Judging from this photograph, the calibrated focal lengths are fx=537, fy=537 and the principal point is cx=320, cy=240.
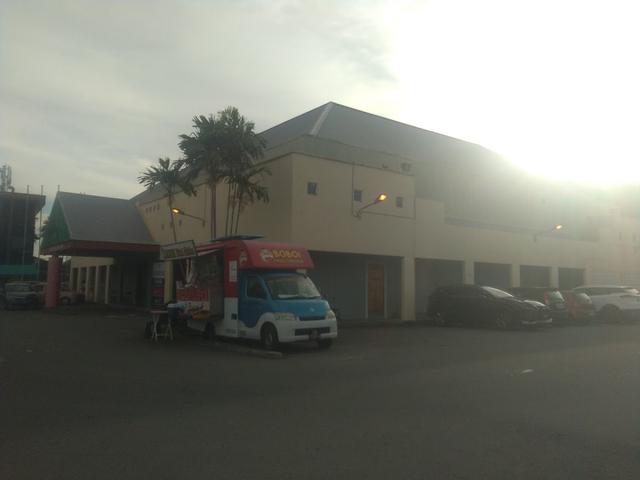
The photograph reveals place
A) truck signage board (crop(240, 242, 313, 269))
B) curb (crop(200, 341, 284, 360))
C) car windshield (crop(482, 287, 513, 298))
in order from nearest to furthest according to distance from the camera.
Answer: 1. curb (crop(200, 341, 284, 360))
2. truck signage board (crop(240, 242, 313, 269))
3. car windshield (crop(482, 287, 513, 298))

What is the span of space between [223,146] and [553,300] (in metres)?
14.4

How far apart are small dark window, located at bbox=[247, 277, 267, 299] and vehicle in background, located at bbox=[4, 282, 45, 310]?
75.3 ft

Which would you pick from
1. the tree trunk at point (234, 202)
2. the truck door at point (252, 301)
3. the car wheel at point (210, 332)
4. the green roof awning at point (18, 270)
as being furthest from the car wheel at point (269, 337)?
the green roof awning at point (18, 270)

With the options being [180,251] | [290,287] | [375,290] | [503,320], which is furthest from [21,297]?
[503,320]

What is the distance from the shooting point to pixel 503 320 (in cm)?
1909

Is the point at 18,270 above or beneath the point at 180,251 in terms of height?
above

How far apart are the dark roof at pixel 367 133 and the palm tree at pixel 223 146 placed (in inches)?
104

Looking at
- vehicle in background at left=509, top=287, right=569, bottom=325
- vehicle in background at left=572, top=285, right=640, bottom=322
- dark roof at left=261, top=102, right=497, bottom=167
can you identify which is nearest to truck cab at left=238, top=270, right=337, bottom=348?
dark roof at left=261, top=102, right=497, bottom=167

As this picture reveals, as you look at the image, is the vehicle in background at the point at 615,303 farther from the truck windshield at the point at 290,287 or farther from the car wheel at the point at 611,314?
the truck windshield at the point at 290,287

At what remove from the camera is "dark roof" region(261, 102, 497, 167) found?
80.8 feet

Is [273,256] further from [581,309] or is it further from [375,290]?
[581,309]

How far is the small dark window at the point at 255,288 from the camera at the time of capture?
1376 centimetres

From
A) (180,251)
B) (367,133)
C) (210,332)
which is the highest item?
(367,133)

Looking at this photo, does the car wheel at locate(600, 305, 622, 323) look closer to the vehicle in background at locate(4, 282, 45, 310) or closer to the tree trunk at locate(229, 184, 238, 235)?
the tree trunk at locate(229, 184, 238, 235)
